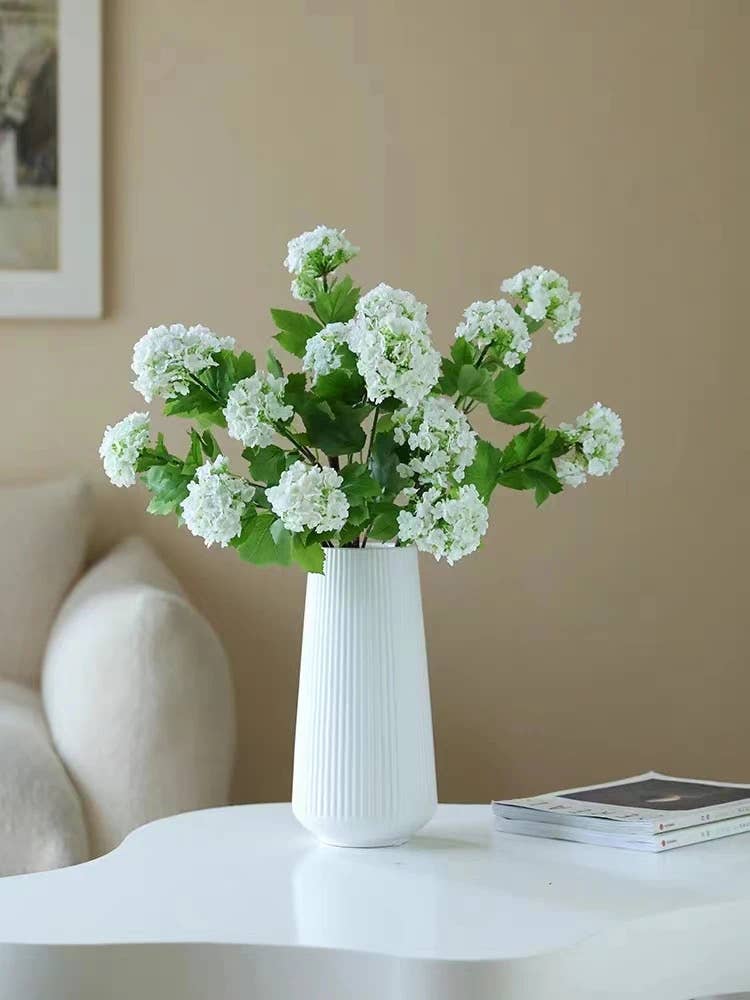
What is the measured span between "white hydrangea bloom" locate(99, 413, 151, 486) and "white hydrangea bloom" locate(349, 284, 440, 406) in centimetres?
21

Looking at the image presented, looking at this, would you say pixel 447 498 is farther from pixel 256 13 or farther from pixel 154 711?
pixel 256 13

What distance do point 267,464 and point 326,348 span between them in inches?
4.4

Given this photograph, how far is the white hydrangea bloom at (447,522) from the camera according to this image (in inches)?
43.7

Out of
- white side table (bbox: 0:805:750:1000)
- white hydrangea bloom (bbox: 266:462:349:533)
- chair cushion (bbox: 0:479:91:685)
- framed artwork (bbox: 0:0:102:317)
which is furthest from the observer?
framed artwork (bbox: 0:0:102:317)

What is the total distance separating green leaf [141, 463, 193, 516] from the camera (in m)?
1.18

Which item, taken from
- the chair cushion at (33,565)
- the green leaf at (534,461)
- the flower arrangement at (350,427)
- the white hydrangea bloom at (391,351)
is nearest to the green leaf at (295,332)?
the flower arrangement at (350,427)

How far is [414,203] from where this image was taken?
257 cm

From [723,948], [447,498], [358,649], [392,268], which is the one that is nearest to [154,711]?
[358,649]

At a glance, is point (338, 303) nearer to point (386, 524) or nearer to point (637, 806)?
point (386, 524)

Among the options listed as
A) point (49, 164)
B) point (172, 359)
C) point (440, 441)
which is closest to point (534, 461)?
point (440, 441)

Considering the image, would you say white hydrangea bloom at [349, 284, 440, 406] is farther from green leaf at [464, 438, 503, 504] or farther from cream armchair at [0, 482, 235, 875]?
cream armchair at [0, 482, 235, 875]

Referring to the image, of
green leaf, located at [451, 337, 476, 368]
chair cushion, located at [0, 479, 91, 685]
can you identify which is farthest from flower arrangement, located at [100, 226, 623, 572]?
chair cushion, located at [0, 479, 91, 685]

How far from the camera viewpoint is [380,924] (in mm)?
989

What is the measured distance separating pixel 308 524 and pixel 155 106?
1658 millimetres
